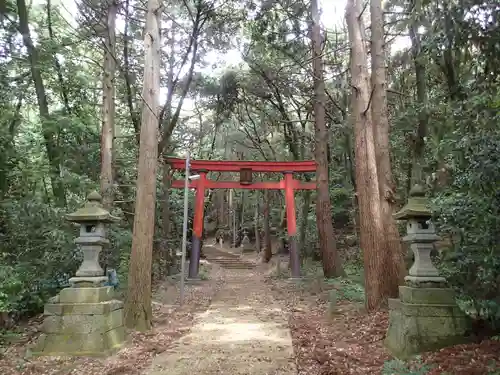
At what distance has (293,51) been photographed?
1427 centimetres

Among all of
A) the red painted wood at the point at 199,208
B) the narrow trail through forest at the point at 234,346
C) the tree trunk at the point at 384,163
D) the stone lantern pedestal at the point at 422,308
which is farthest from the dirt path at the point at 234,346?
the red painted wood at the point at 199,208

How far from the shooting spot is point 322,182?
39.9 ft

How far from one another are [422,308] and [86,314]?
442 cm

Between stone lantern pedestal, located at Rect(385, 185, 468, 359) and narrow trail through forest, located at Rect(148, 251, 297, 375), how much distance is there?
1.41 metres

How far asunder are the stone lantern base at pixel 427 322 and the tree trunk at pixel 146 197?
4.02 metres

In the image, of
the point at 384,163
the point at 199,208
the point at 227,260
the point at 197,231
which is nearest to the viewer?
the point at 384,163

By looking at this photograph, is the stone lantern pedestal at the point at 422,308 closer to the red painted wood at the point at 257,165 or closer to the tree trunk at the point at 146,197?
the tree trunk at the point at 146,197

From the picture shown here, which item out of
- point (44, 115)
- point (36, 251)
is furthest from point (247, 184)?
point (36, 251)

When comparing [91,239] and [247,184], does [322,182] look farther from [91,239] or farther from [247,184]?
[91,239]

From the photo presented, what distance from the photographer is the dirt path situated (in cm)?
470

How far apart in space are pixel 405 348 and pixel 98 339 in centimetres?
400

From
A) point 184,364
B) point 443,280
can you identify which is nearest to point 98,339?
point 184,364

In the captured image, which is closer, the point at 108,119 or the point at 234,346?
the point at 234,346

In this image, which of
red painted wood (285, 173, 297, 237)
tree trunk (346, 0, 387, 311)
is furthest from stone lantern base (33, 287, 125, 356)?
red painted wood (285, 173, 297, 237)
